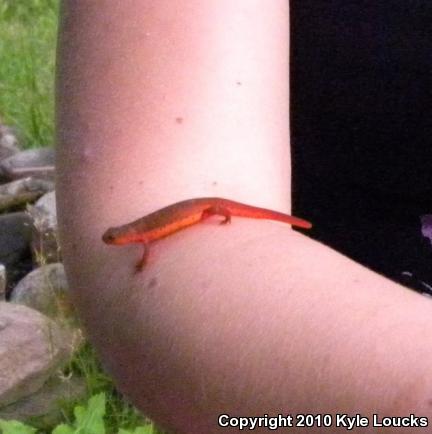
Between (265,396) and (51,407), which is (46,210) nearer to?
(51,407)

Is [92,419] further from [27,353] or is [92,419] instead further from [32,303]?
[32,303]

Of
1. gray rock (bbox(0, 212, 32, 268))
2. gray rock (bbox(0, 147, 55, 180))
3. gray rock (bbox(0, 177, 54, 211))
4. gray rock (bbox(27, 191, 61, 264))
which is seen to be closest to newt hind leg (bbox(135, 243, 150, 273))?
gray rock (bbox(27, 191, 61, 264))

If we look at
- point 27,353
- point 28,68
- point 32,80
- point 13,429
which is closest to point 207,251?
point 13,429

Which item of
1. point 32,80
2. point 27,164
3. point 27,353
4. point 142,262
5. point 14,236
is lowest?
point 27,353

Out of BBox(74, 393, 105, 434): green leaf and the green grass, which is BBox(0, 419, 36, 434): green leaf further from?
the green grass

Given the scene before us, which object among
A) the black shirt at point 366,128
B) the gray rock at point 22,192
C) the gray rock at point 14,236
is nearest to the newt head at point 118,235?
the black shirt at point 366,128

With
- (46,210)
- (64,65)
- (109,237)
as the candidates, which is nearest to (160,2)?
(64,65)
